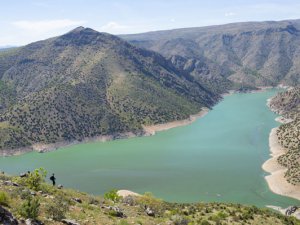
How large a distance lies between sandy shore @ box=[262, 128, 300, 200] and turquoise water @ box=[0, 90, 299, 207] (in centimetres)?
196

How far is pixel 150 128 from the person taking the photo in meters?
195

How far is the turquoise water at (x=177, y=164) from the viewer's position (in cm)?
10493

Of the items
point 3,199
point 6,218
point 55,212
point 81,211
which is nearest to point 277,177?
point 81,211

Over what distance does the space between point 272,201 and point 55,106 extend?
407ft

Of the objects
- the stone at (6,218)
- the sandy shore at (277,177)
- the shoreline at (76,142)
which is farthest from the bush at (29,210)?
the shoreline at (76,142)

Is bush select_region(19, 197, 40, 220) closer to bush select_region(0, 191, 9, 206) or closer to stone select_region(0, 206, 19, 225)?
bush select_region(0, 191, 9, 206)

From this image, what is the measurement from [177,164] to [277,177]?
31766 millimetres

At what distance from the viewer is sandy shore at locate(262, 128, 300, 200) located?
4013 inches

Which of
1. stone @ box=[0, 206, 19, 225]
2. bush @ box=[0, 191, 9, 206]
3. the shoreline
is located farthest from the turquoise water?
stone @ box=[0, 206, 19, 225]

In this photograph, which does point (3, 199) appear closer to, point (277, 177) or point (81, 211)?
point (81, 211)

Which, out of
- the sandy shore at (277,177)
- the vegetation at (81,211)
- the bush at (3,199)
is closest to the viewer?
the bush at (3,199)

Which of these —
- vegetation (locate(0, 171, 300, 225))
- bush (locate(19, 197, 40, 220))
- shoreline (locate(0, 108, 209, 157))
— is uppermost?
bush (locate(19, 197, 40, 220))

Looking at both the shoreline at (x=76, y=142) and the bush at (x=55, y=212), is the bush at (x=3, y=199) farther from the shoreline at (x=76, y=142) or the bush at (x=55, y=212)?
the shoreline at (x=76, y=142)

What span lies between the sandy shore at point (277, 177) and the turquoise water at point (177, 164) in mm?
1957
